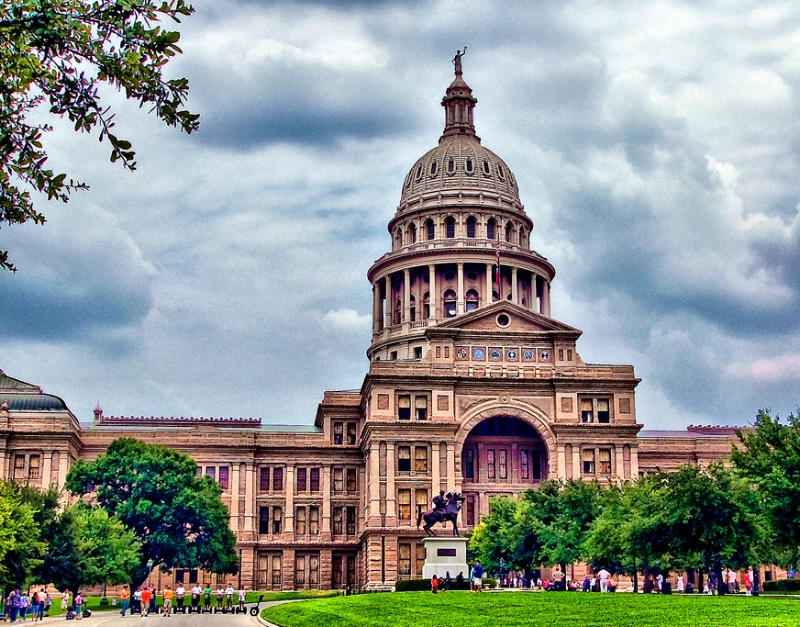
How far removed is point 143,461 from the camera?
3632 inches

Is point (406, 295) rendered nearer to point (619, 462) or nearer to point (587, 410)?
point (587, 410)

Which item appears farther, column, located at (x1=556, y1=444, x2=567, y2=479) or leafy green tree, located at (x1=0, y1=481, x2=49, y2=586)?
column, located at (x1=556, y1=444, x2=567, y2=479)

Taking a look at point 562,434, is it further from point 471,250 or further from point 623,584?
point 471,250

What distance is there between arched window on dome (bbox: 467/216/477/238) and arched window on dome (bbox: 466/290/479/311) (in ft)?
24.5

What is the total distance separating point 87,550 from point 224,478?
139ft

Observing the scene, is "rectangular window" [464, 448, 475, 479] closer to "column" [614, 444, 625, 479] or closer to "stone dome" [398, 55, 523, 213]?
"column" [614, 444, 625, 479]

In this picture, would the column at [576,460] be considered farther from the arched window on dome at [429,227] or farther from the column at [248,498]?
the arched window on dome at [429,227]

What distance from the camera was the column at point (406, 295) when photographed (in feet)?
445

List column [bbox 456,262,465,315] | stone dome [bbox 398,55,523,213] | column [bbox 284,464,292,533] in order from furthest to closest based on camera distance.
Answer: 1. stone dome [bbox 398,55,523,213]
2. column [bbox 456,262,465,315]
3. column [bbox 284,464,292,533]

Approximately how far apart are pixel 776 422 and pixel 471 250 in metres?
73.9

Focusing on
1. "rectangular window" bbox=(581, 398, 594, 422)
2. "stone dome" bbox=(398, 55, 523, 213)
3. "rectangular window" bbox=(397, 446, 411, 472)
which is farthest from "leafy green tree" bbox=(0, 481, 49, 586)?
"stone dome" bbox=(398, 55, 523, 213)

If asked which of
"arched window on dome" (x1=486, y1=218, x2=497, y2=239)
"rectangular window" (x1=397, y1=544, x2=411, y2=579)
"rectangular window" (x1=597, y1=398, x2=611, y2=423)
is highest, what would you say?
"arched window on dome" (x1=486, y1=218, x2=497, y2=239)

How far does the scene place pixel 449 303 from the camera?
135 metres

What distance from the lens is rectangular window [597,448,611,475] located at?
11017 cm
